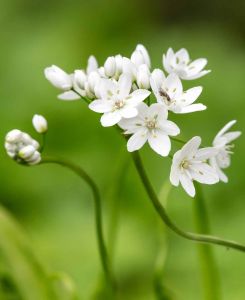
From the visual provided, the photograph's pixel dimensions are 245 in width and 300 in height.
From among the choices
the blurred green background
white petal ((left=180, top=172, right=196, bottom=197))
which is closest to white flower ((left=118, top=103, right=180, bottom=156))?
white petal ((left=180, top=172, right=196, bottom=197))

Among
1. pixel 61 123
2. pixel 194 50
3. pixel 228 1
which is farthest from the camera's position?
pixel 228 1

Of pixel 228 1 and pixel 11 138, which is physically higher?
pixel 228 1

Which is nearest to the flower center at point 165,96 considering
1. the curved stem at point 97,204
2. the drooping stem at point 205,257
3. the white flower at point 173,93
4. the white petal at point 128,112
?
the white flower at point 173,93

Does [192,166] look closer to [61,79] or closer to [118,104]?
[118,104]

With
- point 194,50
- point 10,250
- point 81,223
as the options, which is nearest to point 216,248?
point 81,223

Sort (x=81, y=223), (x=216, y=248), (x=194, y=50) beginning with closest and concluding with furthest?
(x=216, y=248), (x=81, y=223), (x=194, y=50)

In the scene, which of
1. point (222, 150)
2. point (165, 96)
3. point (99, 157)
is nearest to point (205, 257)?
point (222, 150)

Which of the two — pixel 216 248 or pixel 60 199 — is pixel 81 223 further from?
pixel 216 248
